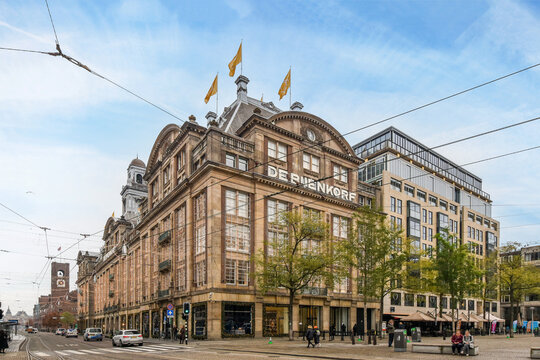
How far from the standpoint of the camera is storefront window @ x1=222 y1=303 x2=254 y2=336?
40250 mm

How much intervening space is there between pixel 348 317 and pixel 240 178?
2283cm

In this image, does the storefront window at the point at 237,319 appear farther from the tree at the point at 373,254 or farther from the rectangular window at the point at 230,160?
the rectangular window at the point at 230,160

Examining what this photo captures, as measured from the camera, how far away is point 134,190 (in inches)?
3853

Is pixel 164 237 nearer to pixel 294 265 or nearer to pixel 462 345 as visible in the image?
pixel 294 265

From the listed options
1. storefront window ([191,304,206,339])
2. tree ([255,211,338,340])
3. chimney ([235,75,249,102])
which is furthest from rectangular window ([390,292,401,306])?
chimney ([235,75,249,102])

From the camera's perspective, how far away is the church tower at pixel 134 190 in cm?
9622

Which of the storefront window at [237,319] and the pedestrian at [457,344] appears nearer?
the pedestrian at [457,344]

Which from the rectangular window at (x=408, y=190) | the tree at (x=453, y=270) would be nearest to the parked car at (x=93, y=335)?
the tree at (x=453, y=270)

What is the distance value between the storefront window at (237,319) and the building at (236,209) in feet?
0.30

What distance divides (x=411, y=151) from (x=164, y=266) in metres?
46.2

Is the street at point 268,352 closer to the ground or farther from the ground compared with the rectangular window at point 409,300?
farther from the ground

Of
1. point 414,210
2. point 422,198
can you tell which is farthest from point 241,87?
point 422,198

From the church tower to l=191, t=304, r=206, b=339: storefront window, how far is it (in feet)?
180

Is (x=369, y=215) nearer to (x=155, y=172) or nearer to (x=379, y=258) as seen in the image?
(x=379, y=258)
